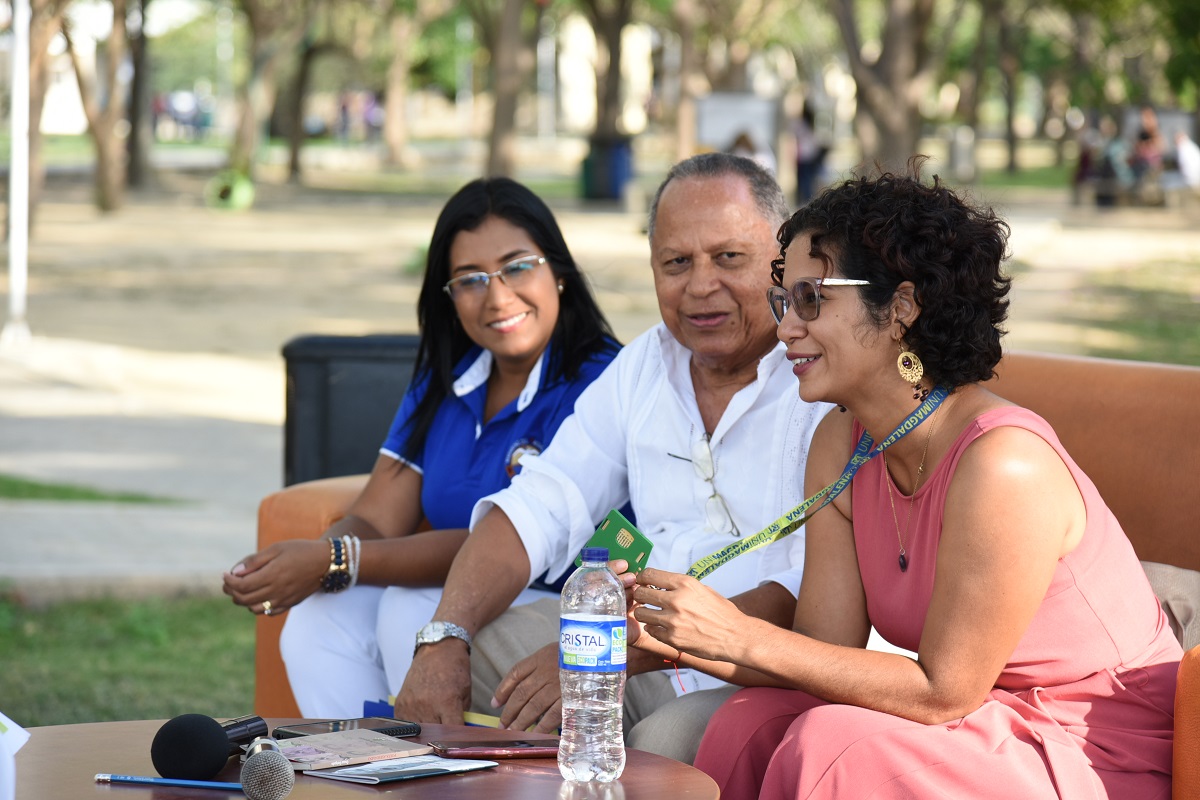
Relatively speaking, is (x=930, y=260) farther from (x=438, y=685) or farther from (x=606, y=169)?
(x=606, y=169)

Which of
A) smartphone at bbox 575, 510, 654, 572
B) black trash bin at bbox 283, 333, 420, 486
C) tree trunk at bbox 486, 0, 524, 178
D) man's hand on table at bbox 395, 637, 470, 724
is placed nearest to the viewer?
smartphone at bbox 575, 510, 654, 572

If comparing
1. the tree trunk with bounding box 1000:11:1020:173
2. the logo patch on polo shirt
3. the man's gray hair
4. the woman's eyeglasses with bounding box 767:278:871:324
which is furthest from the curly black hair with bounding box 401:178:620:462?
the tree trunk with bounding box 1000:11:1020:173

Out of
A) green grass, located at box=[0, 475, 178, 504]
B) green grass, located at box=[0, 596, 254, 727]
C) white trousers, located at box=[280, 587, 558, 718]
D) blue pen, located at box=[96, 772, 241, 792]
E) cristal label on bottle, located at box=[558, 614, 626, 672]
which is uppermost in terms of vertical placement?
cristal label on bottle, located at box=[558, 614, 626, 672]

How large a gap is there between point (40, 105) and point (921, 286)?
1957cm

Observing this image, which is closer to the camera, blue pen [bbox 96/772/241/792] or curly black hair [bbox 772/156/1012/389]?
blue pen [bbox 96/772/241/792]

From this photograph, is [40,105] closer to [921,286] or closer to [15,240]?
[15,240]

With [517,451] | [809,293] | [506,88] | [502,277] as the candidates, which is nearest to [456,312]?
[502,277]

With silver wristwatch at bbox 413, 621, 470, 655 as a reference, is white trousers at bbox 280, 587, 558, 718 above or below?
below

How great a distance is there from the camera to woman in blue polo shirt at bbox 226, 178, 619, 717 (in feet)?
14.1

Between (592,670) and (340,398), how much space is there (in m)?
3.04

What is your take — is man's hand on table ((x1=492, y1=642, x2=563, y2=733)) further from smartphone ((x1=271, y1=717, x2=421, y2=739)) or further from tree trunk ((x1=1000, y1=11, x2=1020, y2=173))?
tree trunk ((x1=1000, y1=11, x2=1020, y2=173))

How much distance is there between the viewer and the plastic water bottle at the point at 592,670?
8.94 ft

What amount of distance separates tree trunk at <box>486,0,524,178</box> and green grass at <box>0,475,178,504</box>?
1734 centimetres

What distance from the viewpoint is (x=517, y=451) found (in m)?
4.41
